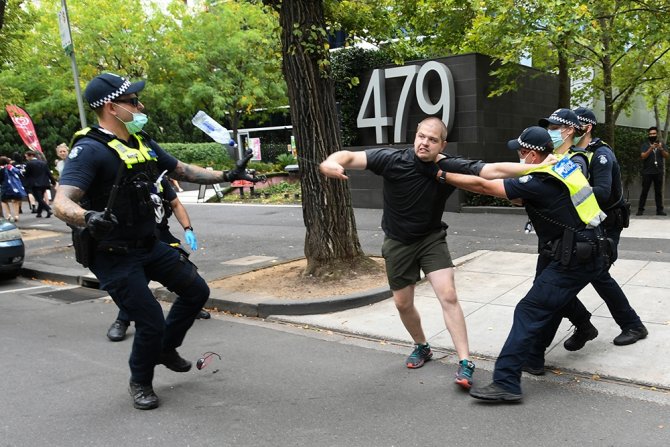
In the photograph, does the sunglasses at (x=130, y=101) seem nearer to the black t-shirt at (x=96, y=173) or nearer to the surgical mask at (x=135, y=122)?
the surgical mask at (x=135, y=122)

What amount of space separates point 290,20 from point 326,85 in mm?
831

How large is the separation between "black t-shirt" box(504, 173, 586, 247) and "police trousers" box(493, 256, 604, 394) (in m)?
0.24

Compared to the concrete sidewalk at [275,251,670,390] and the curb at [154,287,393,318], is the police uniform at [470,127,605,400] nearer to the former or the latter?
the concrete sidewalk at [275,251,670,390]

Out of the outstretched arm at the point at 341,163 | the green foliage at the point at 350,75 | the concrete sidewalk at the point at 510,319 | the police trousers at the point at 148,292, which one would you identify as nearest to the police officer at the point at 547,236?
the outstretched arm at the point at 341,163

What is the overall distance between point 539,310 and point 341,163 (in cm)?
160

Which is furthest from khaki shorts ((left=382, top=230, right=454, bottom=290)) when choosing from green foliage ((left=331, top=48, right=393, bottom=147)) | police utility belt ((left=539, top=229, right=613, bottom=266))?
green foliage ((left=331, top=48, right=393, bottom=147))

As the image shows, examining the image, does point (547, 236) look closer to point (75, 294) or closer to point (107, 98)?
point (107, 98)

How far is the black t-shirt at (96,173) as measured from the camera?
11.3 ft

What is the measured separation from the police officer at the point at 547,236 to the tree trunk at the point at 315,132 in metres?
3.20

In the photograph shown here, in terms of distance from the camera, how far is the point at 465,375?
389 cm

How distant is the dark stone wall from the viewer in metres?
12.8

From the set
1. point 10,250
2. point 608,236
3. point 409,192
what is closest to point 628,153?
point 608,236

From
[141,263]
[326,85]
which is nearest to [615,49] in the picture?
[326,85]

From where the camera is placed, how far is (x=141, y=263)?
12.2 ft
